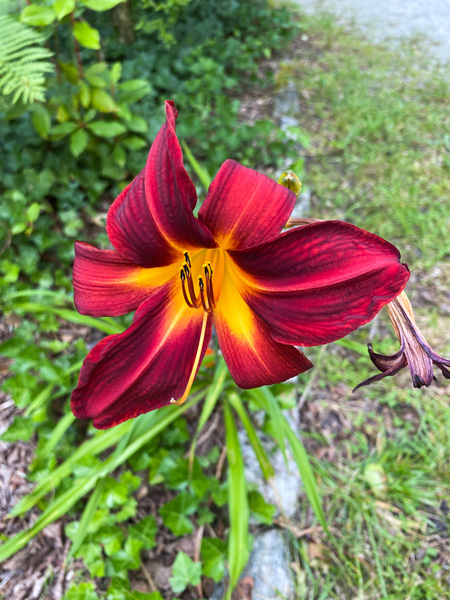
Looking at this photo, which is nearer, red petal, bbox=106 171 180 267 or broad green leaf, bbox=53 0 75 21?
red petal, bbox=106 171 180 267

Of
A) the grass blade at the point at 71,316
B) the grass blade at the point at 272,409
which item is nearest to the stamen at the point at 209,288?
the grass blade at the point at 272,409

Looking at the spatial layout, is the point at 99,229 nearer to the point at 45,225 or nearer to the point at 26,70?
the point at 45,225

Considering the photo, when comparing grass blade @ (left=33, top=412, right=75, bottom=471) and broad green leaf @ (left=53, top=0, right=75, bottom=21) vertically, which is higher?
broad green leaf @ (left=53, top=0, right=75, bottom=21)

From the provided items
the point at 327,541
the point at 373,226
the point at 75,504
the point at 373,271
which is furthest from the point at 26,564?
the point at 373,226

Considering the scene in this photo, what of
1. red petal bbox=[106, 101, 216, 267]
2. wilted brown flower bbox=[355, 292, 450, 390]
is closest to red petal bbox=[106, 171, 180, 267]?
red petal bbox=[106, 101, 216, 267]

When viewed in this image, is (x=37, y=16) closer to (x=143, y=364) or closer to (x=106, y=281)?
(x=106, y=281)

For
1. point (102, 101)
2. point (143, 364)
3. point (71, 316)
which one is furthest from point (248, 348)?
point (102, 101)

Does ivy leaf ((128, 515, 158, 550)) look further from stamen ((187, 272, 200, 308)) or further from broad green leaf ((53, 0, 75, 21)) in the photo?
broad green leaf ((53, 0, 75, 21))

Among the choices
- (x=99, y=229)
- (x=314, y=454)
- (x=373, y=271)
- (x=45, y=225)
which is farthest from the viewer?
(x=99, y=229)
